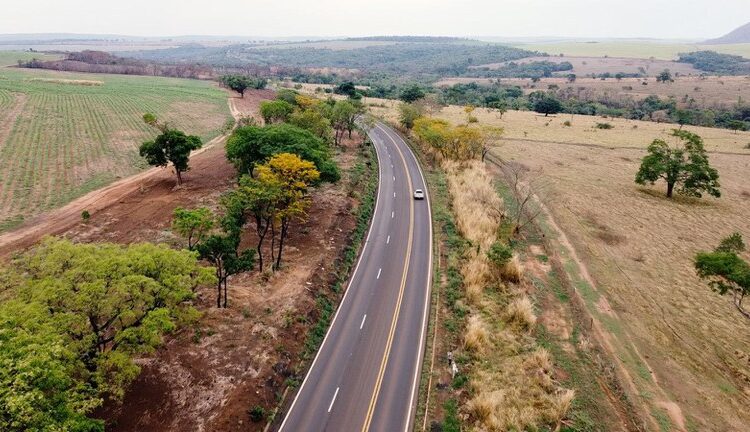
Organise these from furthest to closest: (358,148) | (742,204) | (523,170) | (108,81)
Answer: (108,81), (358,148), (523,170), (742,204)

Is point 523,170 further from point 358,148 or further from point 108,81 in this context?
point 108,81

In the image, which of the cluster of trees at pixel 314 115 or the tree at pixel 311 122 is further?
the cluster of trees at pixel 314 115

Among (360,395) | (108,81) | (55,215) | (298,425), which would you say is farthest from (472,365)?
(108,81)

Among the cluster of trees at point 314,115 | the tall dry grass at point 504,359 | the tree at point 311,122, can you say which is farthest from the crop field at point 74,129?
the tall dry grass at point 504,359

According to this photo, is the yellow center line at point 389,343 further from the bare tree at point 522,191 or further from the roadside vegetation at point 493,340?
the bare tree at point 522,191


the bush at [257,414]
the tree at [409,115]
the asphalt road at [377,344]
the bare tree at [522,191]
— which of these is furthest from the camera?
the tree at [409,115]

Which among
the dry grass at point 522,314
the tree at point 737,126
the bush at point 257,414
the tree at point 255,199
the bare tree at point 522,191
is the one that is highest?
the tree at point 737,126

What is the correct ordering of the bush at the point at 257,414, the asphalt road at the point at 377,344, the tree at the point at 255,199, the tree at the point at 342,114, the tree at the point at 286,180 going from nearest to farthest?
the bush at the point at 257,414 → the asphalt road at the point at 377,344 → the tree at the point at 255,199 → the tree at the point at 286,180 → the tree at the point at 342,114

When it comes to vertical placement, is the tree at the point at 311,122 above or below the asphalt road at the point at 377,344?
above
